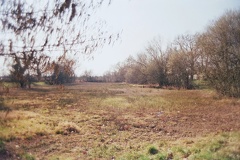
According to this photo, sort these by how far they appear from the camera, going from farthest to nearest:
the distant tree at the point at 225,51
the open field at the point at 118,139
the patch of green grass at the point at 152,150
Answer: the distant tree at the point at 225,51 < the patch of green grass at the point at 152,150 < the open field at the point at 118,139

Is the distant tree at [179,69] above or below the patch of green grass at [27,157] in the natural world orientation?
above

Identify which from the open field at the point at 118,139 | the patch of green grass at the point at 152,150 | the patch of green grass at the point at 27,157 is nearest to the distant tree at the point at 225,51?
the open field at the point at 118,139

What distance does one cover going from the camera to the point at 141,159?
22.3 feet

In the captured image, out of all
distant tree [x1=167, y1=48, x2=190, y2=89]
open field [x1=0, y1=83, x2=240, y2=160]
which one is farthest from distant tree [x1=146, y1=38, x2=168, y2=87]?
open field [x1=0, y1=83, x2=240, y2=160]

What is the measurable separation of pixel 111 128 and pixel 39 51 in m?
6.48

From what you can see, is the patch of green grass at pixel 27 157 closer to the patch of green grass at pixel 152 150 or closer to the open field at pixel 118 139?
the open field at pixel 118 139

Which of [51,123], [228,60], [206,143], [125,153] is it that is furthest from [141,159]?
[228,60]

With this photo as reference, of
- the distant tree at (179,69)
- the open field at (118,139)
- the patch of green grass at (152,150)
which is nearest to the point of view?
the open field at (118,139)

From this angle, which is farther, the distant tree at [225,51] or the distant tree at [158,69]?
the distant tree at [158,69]

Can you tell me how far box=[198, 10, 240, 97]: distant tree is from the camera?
77.5 feet

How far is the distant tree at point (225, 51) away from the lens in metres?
23.6

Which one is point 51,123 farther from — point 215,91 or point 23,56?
point 215,91

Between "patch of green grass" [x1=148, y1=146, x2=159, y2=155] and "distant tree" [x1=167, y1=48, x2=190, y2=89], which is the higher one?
"distant tree" [x1=167, y1=48, x2=190, y2=89]

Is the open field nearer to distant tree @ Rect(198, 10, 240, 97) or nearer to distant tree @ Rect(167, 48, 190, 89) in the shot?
distant tree @ Rect(198, 10, 240, 97)
